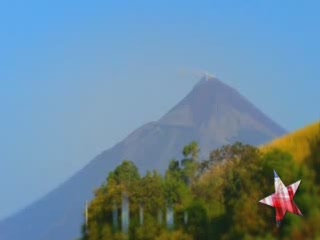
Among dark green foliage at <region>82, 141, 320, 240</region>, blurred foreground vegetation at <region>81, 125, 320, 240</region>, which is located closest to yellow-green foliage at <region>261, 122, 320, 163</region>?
blurred foreground vegetation at <region>81, 125, 320, 240</region>

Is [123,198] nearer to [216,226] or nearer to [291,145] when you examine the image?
[216,226]

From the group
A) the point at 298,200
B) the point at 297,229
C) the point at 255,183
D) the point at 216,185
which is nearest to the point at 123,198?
the point at 216,185

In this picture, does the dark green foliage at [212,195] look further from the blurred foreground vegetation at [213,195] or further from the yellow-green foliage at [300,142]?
the yellow-green foliage at [300,142]

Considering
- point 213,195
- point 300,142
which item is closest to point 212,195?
point 213,195

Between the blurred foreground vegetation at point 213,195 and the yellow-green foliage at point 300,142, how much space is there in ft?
0.17

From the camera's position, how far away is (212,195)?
30734mm

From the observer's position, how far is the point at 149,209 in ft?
107

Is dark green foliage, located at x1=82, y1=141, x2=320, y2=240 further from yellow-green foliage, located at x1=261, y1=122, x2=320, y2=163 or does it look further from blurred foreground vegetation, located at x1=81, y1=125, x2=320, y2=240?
yellow-green foliage, located at x1=261, y1=122, x2=320, y2=163

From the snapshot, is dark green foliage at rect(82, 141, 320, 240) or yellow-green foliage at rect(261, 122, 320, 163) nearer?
dark green foliage at rect(82, 141, 320, 240)

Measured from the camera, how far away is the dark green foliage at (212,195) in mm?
25500

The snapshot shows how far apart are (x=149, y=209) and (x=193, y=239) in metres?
3.70

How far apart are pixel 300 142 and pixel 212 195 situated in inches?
170

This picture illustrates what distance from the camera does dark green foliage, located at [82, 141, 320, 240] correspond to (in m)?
25.5

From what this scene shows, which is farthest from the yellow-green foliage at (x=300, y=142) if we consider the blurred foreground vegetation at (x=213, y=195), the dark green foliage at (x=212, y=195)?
the dark green foliage at (x=212, y=195)
